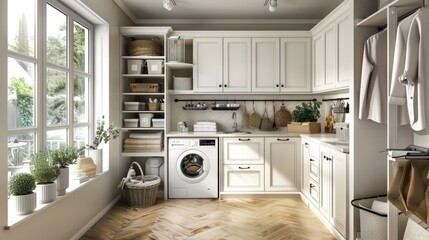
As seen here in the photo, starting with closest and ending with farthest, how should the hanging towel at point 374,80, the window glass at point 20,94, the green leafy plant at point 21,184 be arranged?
the green leafy plant at point 21,184 < the window glass at point 20,94 < the hanging towel at point 374,80

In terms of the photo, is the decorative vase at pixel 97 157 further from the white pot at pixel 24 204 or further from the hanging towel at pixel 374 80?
the hanging towel at pixel 374 80

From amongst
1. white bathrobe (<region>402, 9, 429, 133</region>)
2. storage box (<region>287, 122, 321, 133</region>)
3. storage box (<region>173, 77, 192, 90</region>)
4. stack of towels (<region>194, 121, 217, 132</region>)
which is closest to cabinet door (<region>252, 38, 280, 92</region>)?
storage box (<region>287, 122, 321, 133</region>)

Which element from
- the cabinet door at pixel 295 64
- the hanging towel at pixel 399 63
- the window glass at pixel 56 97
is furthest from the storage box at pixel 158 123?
the hanging towel at pixel 399 63

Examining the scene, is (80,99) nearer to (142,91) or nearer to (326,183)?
(142,91)

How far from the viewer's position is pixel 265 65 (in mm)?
4172

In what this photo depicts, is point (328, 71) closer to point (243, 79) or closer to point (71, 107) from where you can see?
point (243, 79)

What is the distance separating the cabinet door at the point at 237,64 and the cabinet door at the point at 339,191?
1735 mm

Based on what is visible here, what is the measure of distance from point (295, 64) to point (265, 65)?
0.43 metres

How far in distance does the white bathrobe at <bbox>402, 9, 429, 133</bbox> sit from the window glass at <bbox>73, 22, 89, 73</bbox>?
292 centimetres

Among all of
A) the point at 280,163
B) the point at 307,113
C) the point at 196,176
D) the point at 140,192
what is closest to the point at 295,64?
the point at 307,113

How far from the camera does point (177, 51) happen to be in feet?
13.3

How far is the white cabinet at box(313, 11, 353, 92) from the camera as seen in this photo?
300 cm

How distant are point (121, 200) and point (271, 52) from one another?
2899mm

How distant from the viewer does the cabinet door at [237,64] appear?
13.6ft
